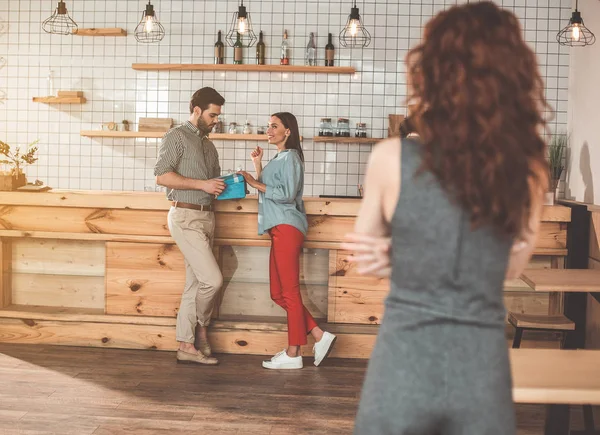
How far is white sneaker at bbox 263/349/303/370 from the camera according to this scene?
4.16 m

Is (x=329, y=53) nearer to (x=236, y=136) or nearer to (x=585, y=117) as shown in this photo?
(x=236, y=136)

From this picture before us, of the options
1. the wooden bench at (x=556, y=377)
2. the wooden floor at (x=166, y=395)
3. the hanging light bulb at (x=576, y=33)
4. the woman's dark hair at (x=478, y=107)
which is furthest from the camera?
the hanging light bulb at (x=576, y=33)

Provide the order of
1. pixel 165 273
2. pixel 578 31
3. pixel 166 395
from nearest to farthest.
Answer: pixel 166 395, pixel 165 273, pixel 578 31

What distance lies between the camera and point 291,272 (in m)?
4.15

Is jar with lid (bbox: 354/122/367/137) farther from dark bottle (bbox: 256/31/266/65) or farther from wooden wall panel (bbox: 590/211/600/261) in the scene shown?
wooden wall panel (bbox: 590/211/600/261)

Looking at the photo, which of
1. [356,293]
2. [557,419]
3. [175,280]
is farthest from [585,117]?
[557,419]

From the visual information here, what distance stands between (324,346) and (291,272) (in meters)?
0.47

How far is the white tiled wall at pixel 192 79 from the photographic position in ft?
19.1

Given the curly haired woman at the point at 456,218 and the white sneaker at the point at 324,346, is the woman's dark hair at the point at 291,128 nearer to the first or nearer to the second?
the white sneaker at the point at 324,346

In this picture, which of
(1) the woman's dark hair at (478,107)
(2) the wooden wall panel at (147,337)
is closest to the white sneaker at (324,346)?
(2) the wooden wall panel at (147,337)

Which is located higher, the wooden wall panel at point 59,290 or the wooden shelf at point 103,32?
the wooden shelf at point 103,32

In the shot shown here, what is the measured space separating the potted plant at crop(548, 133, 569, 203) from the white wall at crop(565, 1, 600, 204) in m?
0.10

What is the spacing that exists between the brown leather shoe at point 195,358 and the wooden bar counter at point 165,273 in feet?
0.75

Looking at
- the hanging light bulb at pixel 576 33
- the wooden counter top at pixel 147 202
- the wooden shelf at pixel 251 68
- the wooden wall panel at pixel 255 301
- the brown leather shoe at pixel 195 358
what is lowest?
the brown leather shoe at pixel 195 358
